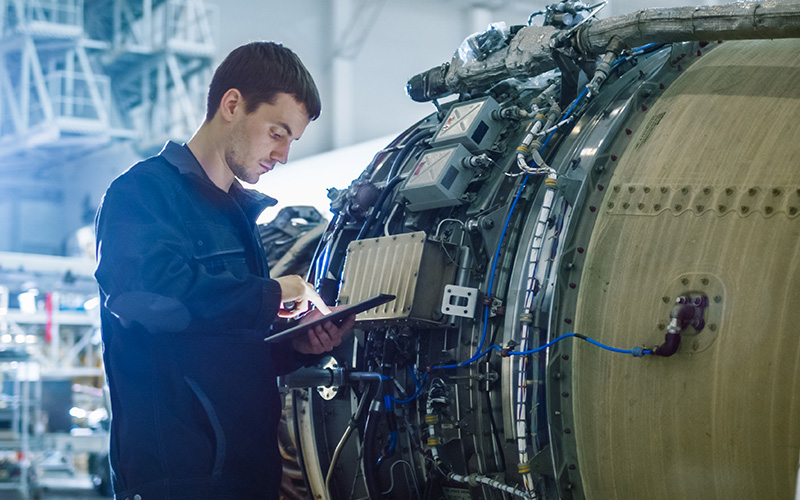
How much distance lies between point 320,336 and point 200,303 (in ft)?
1.51

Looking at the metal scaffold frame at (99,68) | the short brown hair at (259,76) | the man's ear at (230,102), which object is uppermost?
the metal scaffold frame at (99,68)

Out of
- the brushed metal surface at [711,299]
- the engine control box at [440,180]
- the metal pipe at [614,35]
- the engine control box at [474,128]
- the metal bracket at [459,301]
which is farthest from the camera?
the engine control box at [474,128]

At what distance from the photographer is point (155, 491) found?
2291 mm

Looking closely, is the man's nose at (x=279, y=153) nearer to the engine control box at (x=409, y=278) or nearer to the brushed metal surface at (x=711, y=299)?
the engine control box at (x=409, y=278)

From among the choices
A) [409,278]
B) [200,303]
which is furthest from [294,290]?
[409,278]

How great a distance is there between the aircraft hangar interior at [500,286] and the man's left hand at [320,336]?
2 cm

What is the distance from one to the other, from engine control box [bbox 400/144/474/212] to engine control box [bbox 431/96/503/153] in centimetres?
4

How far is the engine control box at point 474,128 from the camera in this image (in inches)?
137

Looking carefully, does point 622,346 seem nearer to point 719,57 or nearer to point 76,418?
point 719,57

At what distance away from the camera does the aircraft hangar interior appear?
2361mm

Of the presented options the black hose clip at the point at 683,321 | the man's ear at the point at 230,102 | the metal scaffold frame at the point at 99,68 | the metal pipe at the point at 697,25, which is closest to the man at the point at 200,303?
the man's ear at the point at 230,102

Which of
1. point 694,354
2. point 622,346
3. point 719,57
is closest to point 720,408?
point 694,354

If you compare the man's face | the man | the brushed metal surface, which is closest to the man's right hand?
the man

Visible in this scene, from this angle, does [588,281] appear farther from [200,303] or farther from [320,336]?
[200,303]
